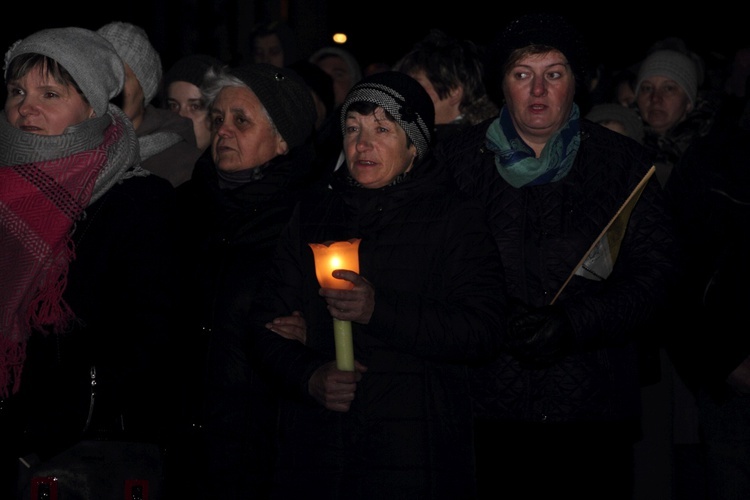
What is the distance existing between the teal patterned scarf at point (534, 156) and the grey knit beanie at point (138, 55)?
1994 millimetres

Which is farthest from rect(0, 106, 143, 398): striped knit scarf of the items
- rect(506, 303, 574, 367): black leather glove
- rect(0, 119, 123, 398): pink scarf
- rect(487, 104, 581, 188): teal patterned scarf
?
rect(506, 303, 574, 367): black leather glove

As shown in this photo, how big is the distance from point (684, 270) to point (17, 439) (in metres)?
2.50

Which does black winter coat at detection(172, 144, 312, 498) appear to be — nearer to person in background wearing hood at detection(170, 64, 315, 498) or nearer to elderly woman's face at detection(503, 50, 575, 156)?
person in background wearing hood at detection(170, 64, 315, 498)

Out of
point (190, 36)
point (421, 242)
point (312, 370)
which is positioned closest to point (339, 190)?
point (421, 242)

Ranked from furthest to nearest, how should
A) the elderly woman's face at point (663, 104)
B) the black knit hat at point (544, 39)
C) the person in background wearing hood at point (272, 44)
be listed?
the person in background wearing hood at point (272, 44), the elderly woman's face at point (663, 104), the black knit hat at point (544, 39)

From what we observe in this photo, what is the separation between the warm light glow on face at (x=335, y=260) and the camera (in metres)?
2.92

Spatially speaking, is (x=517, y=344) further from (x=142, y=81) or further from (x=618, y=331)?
(x=142, y=81)

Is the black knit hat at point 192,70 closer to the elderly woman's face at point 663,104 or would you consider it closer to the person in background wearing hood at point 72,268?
the person in background wearing hood at point 72,268

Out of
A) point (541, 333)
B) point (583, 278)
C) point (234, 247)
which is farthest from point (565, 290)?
point (234, 247)

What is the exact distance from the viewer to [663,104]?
6.31 m

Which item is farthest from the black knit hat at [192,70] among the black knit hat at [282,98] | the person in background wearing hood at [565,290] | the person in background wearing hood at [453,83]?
the person in background wearing hood at [565,290]

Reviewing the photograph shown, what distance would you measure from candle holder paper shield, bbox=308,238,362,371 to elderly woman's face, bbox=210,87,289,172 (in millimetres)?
1307

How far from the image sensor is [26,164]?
3459mm

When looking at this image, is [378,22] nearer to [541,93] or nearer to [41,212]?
[541,93]
